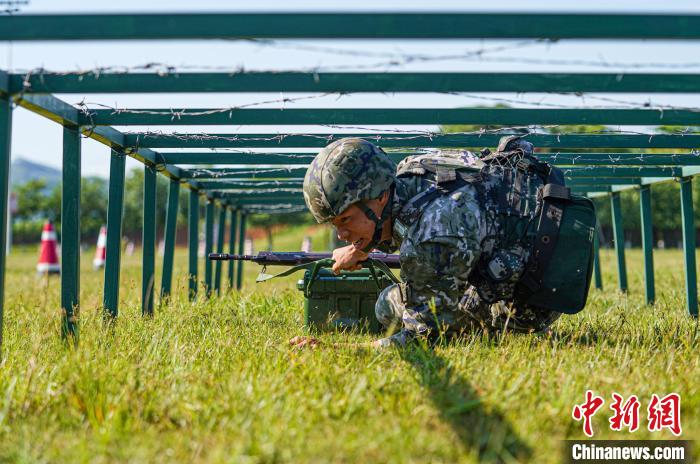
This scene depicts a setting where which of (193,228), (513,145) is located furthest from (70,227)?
(193,228)

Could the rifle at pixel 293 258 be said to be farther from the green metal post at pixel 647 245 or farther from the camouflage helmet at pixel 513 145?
the green metal post at pixel 647 245

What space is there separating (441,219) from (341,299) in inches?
72.7

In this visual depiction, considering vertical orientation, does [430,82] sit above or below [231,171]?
below

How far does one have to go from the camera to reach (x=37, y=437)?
9.45 ft

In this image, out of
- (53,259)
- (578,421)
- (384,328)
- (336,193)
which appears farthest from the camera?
(53,259)

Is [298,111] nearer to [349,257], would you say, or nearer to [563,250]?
[349,257]

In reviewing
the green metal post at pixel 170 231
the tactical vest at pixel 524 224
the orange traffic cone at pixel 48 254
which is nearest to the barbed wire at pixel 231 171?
the green metal post at pixel 170 231

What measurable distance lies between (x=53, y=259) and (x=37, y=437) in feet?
41.6

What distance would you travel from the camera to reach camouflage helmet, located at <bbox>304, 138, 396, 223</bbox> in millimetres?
4359

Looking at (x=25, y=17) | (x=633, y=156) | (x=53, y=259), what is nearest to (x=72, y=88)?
(x=25, y=17)

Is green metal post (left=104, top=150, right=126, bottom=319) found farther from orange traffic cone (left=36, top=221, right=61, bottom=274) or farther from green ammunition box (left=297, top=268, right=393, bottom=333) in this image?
orange traffic cone (left=36, top=221, right=61, bottom=274)

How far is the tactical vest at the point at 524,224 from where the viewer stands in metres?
4.51

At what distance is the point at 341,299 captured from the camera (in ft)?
19.4

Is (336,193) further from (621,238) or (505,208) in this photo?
(621,238)
